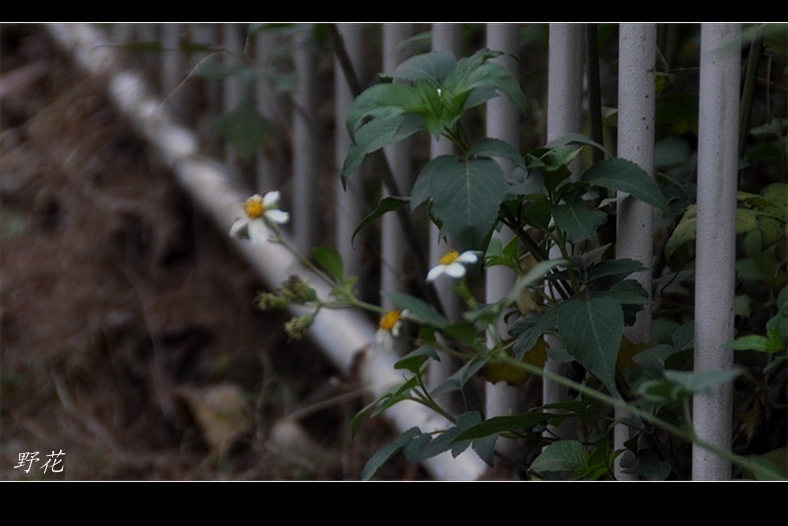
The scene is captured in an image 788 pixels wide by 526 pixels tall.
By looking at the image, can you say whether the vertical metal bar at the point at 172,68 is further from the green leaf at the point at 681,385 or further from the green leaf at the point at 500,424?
the green leaf at the point at 681,385

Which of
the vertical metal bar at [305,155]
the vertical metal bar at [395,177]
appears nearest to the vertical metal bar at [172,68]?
the vertical metal bar at [305,155]

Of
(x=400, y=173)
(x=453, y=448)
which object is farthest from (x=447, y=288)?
(x=453, y=448)

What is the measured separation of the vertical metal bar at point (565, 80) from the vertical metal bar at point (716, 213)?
5.8 inches

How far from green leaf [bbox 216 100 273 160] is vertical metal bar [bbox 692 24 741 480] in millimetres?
793

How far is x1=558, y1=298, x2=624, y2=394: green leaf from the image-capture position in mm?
531

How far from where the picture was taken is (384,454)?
26.2 inches

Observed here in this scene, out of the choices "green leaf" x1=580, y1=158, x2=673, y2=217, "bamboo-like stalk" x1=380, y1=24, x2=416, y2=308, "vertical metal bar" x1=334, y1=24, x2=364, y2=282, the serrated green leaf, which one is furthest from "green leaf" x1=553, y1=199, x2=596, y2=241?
"vertical metal bar" x1=334, y1=24, x2=364, y2=282

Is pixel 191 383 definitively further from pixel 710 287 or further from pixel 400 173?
pixel 710 287

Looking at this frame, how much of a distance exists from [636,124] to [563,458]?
1.07 feet

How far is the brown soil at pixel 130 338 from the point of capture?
1168 millimetres

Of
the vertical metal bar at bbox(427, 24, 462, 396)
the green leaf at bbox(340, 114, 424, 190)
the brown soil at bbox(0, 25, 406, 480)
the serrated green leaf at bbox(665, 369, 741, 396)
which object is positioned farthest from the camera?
the brown soil at bbox(0, 25, 406, 480)

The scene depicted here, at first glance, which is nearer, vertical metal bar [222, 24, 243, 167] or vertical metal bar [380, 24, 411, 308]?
vertical metal bar [380, 24, 411, 308]

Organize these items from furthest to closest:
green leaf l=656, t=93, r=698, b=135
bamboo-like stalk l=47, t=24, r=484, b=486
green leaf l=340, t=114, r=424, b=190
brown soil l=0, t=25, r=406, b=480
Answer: brown soil l=0, t=25, r=406, b=480
bamboo-like stalk l=47, t=24, r=484, b=486
green leaf l=656, t=93, r=698, b=135
green leaf l=340, t=114, r=424, b=190

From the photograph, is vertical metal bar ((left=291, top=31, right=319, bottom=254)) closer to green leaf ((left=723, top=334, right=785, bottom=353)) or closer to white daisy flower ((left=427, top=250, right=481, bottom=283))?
white daisy flower ((left=427, top=250, right=481, bottom=283))
